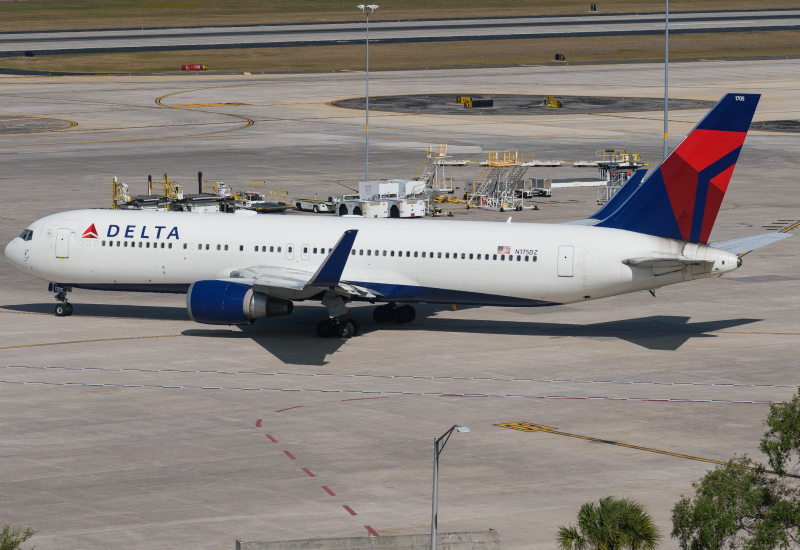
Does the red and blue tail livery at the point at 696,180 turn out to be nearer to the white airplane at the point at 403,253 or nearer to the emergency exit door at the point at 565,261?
the white airplane at the point at 403,253

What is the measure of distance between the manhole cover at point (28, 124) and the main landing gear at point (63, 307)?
74.2 metres

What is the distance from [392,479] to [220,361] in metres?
15.5

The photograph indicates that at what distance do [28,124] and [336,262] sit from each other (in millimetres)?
93090

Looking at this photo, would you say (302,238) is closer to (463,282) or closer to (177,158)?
(463,282)

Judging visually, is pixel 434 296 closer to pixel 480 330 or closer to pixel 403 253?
pixel 403 253

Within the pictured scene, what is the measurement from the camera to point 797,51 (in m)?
194

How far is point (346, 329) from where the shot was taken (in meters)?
50.1

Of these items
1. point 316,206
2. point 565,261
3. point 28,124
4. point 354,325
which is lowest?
point 354,325

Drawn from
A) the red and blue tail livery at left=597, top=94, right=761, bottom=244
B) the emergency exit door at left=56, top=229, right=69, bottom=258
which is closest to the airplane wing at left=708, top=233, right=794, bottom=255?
the red and blue tail livery at left=597, top=94, right=761, bottom=244

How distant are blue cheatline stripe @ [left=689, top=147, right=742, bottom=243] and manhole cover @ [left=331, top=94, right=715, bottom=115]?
290ft

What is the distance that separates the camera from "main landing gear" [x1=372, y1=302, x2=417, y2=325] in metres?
53.3

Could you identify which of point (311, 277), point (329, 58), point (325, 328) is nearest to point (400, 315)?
point (325, 328)

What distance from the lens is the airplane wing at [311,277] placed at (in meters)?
44.9

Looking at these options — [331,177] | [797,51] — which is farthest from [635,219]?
[797,51]
